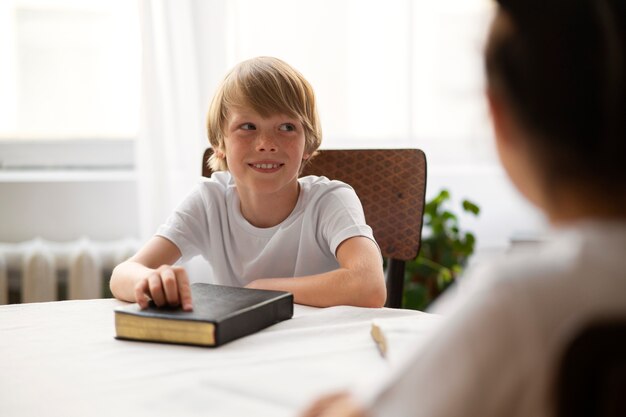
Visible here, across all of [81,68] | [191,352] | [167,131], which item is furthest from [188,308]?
[81,68]

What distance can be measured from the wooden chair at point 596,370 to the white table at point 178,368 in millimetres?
369

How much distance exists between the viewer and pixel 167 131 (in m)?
2.38

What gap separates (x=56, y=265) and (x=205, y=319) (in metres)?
1.62

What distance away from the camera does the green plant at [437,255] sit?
2.39 m

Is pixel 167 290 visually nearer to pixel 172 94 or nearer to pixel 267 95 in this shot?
pixel 267 95

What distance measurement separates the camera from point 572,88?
413 mm

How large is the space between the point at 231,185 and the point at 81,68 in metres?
1.17

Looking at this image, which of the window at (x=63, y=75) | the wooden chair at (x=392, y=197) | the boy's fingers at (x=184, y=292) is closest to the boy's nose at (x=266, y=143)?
the wooden chair at (x=392, y=197)

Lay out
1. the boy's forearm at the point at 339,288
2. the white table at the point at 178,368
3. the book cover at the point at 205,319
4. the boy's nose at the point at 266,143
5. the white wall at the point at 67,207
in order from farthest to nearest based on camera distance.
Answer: the white wall at the point at 67,207
the boy's nose at the point at 266,143
the boy's forearm at the point at 339,288
the book cover at the point at 205,319
the white table at the point at 178,368

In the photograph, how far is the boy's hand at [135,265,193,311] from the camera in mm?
1018

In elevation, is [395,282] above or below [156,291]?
below

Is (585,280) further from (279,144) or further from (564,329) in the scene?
(279,144)

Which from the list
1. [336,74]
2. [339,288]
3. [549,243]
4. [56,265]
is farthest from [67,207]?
[549,243]

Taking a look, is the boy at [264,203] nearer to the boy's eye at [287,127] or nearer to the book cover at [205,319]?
the boy's eye at [287,127]
